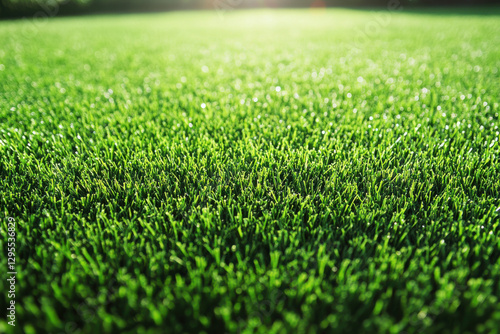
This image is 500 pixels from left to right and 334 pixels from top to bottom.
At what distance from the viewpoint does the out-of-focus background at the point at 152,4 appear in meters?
13.9

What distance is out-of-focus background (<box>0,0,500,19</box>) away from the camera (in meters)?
13.9

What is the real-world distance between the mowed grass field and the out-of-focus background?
47.3 ft

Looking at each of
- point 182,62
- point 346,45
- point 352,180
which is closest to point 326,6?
point 346,45

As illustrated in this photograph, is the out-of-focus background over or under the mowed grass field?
over

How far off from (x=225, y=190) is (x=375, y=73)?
104 inches

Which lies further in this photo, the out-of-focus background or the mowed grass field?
the out-of-focus background

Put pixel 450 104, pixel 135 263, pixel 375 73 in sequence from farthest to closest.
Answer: pixel 375 73 → pixel 450 104 → pixel 135 263

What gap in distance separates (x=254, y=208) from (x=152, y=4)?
19.8m

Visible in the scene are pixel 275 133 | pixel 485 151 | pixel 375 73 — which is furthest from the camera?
pixel 375 73

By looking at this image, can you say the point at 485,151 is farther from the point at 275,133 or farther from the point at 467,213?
the point at 275,133

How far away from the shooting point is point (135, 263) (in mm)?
1083

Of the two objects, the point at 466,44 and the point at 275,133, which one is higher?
the point at 466,44

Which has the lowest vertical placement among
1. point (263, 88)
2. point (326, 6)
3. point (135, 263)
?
point (135, 263)

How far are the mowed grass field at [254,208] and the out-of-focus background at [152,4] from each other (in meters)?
14.4
